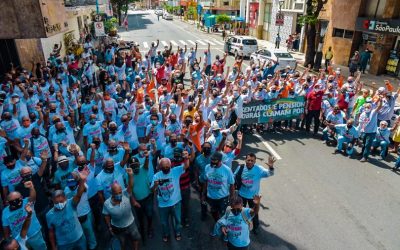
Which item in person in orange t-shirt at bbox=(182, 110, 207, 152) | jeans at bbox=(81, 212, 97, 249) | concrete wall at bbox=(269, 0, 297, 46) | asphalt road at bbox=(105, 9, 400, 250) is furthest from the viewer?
concrete wall at bbox=(269, 0, 297, 46)

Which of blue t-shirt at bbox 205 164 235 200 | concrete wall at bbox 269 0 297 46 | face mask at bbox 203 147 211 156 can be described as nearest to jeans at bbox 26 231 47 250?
blue t-shirt at bbox 205 164 235 200

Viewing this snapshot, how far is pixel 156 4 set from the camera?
517 ft

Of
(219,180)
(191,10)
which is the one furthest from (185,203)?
(191,10)

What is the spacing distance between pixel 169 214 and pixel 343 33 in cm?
2200

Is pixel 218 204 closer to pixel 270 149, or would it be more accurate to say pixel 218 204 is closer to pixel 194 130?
pixel 194 130

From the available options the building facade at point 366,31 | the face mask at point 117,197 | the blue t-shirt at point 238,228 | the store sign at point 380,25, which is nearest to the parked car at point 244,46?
the building facade at point 366,31

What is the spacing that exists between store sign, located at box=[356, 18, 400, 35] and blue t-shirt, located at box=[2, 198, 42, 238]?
2009cm

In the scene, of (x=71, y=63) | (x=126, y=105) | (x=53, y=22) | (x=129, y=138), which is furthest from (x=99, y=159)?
(x=71, y=63)

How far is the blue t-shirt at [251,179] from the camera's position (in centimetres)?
561

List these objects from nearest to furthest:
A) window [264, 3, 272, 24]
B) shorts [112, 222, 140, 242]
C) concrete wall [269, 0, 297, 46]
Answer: shorts [112, 222, 140, 242] < concrete wall [269, 0, 297, 46] < window [264, 3, 272, 24]

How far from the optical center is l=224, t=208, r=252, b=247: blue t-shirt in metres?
4.57

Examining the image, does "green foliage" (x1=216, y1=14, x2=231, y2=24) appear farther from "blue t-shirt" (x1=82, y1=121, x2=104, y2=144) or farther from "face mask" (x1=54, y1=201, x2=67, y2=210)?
"face mask" (x1=54, y1=201, x2=67, y2=210)

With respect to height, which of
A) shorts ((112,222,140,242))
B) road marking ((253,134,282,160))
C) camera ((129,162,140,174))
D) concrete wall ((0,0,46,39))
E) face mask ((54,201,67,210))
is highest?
concrete wall ((0,0,46,39))

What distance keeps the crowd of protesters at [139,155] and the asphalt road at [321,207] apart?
367 mm
